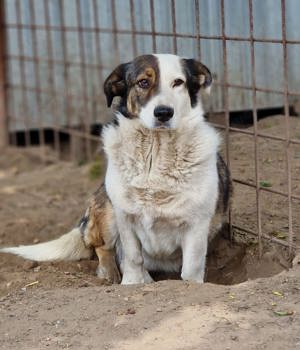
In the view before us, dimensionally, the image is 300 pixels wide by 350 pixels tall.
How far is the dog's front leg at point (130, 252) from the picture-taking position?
547 cm

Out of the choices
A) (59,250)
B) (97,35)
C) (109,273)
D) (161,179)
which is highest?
(97,35)

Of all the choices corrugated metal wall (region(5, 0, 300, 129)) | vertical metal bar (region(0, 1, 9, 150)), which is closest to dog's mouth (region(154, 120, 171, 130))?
corrugated metal wall (region(5, 0, 300, 129))

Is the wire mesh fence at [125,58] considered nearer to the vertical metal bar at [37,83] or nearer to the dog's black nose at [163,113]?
the vertical metal bar at [37,83]

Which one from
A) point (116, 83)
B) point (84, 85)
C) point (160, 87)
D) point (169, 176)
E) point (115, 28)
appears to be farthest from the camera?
point (84, 85)

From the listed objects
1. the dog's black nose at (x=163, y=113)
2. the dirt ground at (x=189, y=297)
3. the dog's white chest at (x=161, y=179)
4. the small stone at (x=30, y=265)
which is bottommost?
the small stone at (x=30, y=265)

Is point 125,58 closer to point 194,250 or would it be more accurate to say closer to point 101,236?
point 101,236

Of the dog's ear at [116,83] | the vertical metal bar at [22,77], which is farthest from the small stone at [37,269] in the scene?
the vertical metal bar at [22,77]

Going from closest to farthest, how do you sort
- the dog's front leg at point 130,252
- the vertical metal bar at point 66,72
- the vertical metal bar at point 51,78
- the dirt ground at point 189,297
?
the dirt ground at point 189,297, the dog's front leg at point 130,252, the vertical metal bar at point 66,72, the vertical metal bar at point 51,78

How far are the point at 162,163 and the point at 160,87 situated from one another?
0.47 meters

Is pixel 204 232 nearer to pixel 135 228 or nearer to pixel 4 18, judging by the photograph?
pixel 135 228

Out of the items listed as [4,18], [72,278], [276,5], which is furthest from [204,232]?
[4,18]

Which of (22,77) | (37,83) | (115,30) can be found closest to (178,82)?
(115,30)

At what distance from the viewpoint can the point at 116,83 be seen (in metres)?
5.52

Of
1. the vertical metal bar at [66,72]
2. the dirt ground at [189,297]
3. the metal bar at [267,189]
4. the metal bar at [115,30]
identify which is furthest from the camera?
the vertical metal bar at [66,72]
